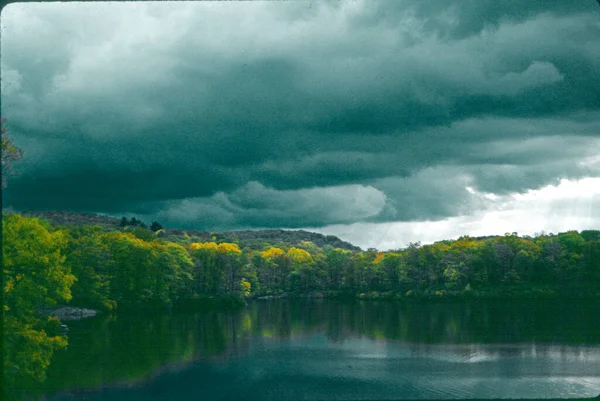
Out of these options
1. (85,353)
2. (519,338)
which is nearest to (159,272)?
(85,353)

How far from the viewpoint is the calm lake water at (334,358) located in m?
32.4

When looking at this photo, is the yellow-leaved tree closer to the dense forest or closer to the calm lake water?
the calm lake water

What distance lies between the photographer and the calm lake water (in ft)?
106

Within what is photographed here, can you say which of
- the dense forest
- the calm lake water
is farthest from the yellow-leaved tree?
the dense forest

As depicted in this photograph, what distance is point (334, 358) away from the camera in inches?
1636

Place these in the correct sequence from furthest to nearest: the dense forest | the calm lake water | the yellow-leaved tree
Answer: the dense forest < the calm lake water < the yellow-leaved tree

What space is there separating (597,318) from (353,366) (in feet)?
109

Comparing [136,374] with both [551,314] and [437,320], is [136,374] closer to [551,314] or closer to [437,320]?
[437,320]

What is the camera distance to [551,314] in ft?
203

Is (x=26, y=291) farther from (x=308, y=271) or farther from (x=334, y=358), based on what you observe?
(x=308, y=271)

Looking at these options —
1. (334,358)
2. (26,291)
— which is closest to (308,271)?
(334,358)

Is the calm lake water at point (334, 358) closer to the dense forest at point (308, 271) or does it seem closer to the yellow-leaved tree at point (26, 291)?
the yellow-leaved tree at point (26, 291)

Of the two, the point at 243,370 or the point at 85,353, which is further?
the point at 85,353

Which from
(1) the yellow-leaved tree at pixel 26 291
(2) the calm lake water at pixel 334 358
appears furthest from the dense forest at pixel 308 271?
(1) the yellow-leaved tree at pixel 26 291
